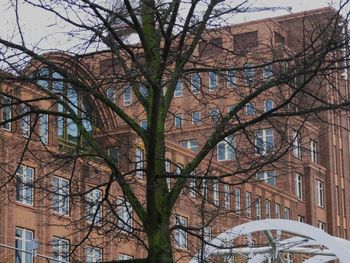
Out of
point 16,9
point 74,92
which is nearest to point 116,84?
point 74,92

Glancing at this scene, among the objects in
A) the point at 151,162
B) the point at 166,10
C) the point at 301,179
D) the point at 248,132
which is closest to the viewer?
the point at 151,162

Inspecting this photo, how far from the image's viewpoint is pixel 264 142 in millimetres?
13141

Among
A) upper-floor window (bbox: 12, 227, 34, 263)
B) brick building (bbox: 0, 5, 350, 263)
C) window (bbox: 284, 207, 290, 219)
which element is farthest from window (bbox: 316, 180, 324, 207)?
brick building (bbox: 0, 5, 350, 263)

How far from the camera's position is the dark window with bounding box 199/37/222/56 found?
41.9 ft

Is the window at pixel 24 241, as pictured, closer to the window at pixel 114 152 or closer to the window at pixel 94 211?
the window at pixel 114 152

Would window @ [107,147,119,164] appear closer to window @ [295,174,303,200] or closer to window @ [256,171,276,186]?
window @ [256,171,276,186]

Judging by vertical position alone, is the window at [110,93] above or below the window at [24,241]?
below

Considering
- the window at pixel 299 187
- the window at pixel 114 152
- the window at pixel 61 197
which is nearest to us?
the window at pixel 61 197

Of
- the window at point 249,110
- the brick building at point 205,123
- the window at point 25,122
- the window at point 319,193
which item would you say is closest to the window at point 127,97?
the brick building at point 205,123

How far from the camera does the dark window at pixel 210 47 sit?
1278cm

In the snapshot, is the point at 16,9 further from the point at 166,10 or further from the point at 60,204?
the point at 60,204

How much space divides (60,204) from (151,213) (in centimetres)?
267

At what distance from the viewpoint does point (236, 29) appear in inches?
539

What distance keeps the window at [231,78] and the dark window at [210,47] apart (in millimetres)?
469
